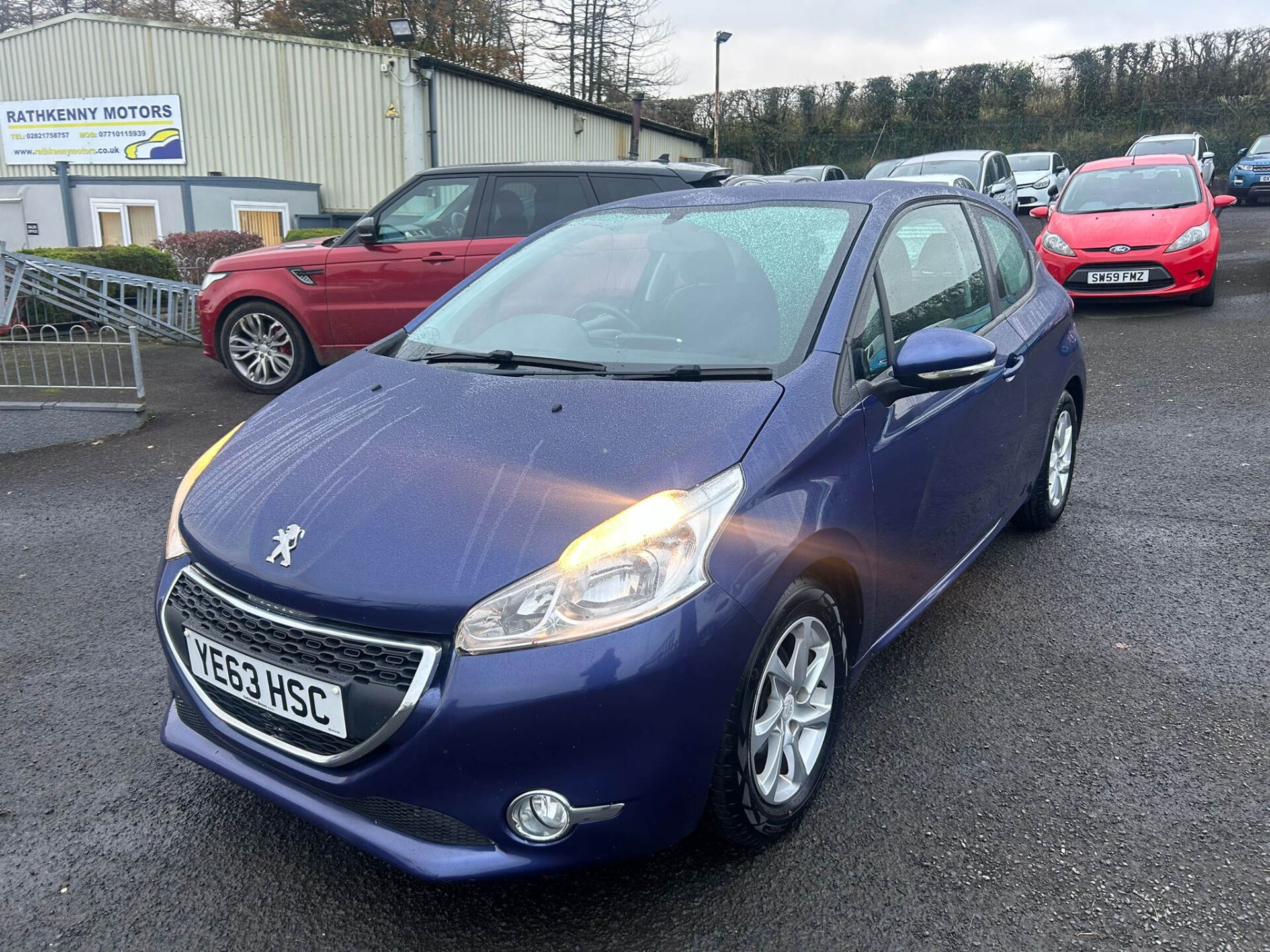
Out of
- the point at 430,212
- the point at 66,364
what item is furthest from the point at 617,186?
the point at 66,364

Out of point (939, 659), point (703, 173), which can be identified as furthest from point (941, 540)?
point (703, 173)

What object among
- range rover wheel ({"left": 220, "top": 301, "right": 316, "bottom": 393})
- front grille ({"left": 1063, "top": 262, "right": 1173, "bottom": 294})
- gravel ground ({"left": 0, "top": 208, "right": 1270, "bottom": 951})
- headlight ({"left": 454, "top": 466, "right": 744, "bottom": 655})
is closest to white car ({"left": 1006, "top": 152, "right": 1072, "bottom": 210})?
front grille ({"left": 1063, "top": 262, "right": 1173, "bottom": 294})

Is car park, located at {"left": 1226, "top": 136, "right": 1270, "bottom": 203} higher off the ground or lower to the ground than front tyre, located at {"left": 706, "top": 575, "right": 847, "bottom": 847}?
higher

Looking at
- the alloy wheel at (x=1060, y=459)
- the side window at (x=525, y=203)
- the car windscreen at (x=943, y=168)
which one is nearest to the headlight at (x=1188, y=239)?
the car windscreen at (x=943, y=168)

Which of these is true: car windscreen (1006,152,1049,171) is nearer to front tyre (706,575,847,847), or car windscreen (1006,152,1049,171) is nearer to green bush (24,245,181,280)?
green bush (24,245,181,280)

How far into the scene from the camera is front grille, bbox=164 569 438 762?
81.2 inches

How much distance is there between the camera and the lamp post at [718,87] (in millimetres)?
33281

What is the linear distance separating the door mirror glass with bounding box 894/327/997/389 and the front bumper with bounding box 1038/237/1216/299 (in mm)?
8293

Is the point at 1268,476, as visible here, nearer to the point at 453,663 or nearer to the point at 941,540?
the point at 941,540

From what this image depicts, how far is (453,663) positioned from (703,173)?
5979 millimetres

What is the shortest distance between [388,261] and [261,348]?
1319 millimetres

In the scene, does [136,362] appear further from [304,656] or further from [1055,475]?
[1055,475]

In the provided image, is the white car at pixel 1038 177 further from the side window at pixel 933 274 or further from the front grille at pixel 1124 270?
the side window at pixel 933 274

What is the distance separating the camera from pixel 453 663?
2027 mm
